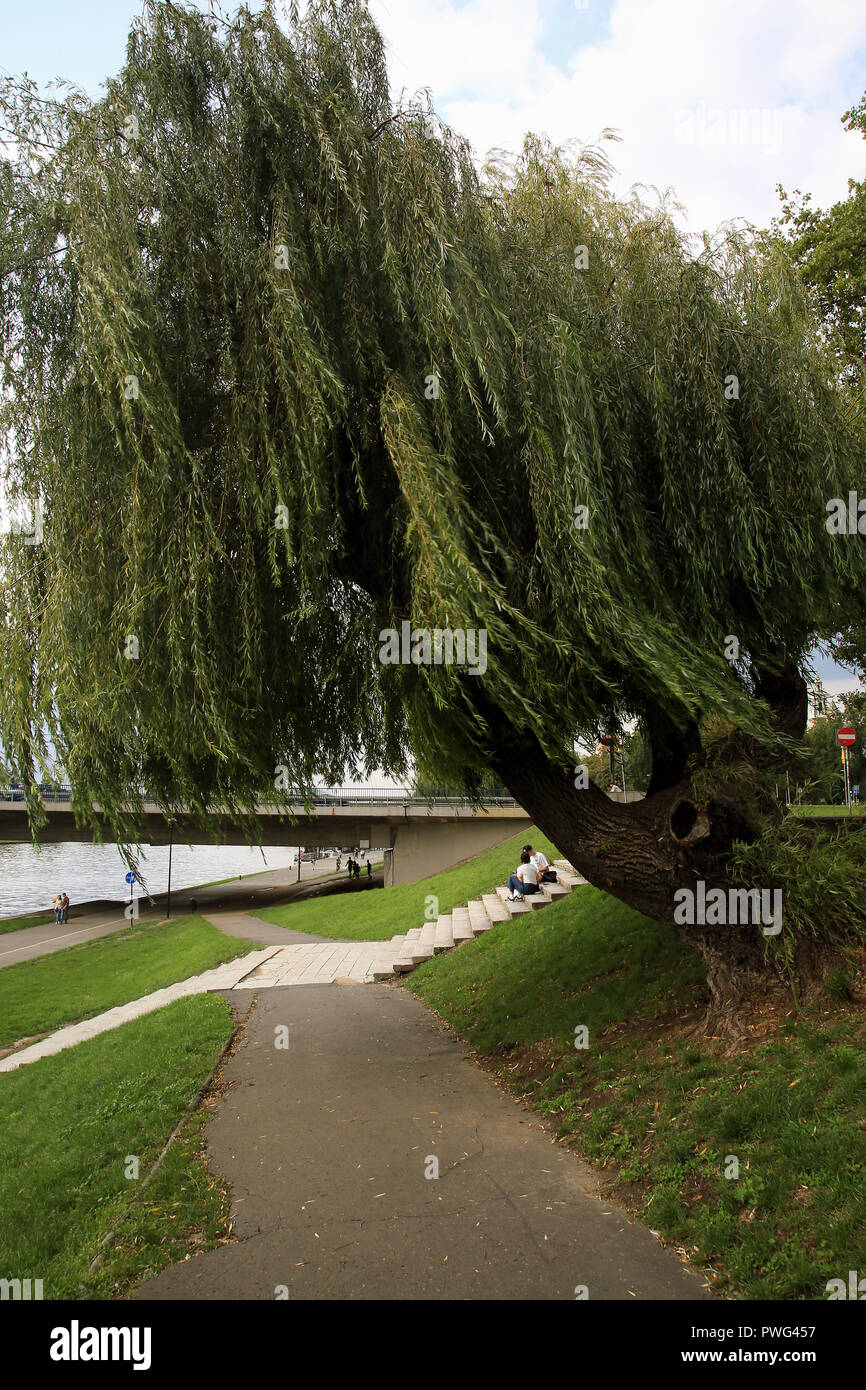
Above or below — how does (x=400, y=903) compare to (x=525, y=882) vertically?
below

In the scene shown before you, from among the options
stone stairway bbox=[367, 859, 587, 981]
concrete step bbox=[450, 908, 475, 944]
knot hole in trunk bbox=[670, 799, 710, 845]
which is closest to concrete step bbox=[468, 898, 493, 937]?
stone stairway bbox=[367, 859, 587, 981]

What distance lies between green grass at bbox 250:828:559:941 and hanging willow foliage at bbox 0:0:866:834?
500 inches

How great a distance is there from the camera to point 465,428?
6.67 meters

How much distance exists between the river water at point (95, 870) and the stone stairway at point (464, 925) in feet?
62.3

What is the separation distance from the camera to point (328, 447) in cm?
647

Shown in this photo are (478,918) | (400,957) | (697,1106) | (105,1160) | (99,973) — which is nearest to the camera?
(697,1106)

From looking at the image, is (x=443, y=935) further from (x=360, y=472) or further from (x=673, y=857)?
(x=360, y=472)

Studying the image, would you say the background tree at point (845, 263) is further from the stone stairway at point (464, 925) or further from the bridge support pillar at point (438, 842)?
the bridge support pillar at point (438, 842)

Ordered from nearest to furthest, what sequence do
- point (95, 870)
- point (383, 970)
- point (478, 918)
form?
point (383, 970)
point (478, 918)
point (95, 870)

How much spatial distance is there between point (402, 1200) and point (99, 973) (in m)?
20.1

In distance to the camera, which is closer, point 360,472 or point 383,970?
point 360,472

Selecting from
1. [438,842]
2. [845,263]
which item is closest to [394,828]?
[438,842]

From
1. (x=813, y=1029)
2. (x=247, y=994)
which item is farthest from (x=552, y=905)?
(x=813, y=1029)

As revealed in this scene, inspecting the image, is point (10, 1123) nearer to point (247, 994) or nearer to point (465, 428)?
point (247, 994)
